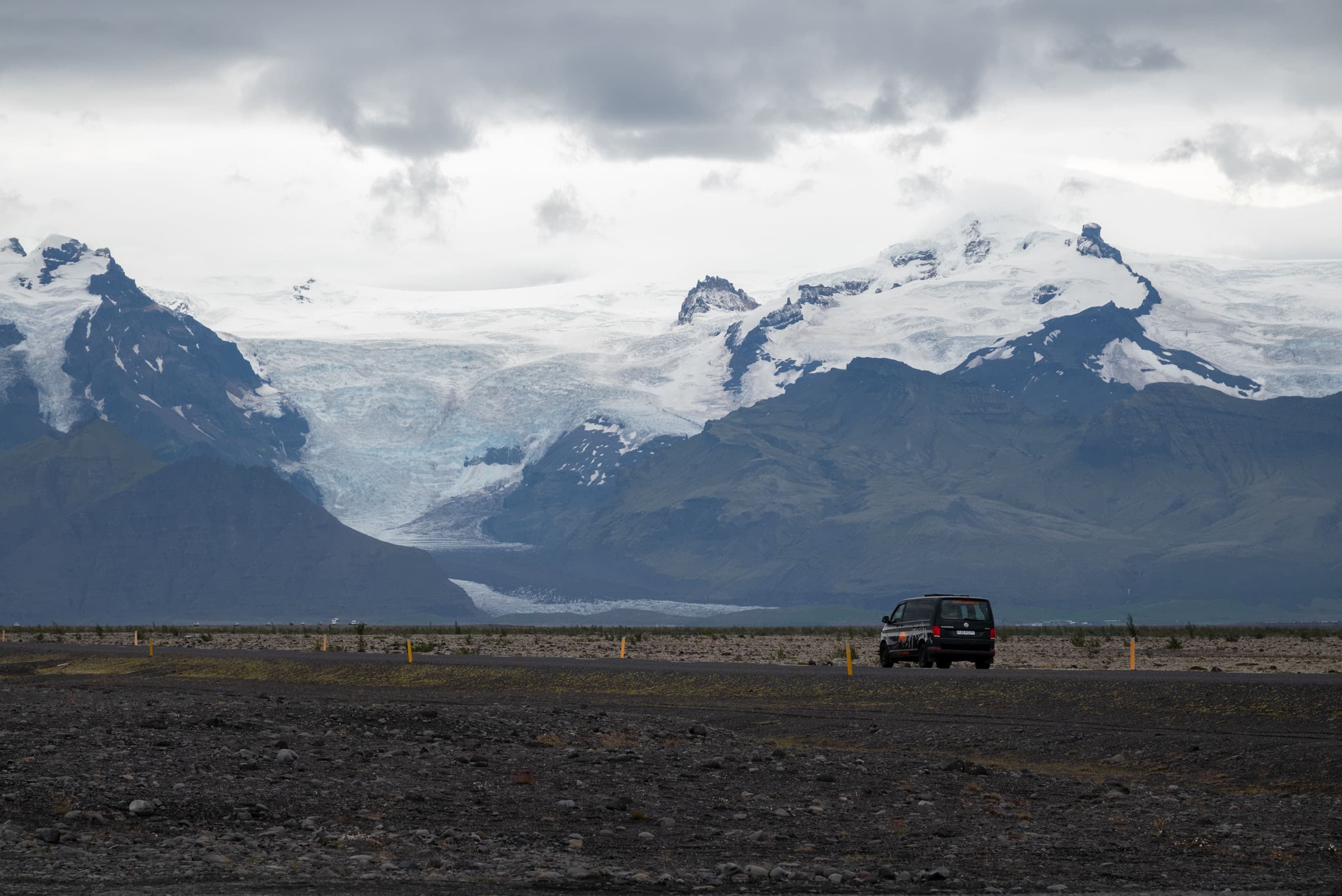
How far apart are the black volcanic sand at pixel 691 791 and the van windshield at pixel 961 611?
365 inches

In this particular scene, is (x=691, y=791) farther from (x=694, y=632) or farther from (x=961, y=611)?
(x=694, y=632)

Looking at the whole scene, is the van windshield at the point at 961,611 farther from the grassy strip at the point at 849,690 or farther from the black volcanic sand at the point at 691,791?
the black volcanic sand at the point at 691,791

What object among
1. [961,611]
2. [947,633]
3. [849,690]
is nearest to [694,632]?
[961,611]

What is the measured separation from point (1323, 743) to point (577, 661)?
1217 inches

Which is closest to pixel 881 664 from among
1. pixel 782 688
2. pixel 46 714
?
pixel 782 688

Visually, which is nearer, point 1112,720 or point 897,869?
point 897,869

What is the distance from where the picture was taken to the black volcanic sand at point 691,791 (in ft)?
65.7

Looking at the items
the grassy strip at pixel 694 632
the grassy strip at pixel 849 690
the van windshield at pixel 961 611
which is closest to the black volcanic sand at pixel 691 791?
the grassy strip at pixel 849 690

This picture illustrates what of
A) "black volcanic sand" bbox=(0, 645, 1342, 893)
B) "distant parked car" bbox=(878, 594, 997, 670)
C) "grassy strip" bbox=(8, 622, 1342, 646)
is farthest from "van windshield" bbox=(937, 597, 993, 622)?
"grassy strip" bbox=(8, 622, 1342, 646)

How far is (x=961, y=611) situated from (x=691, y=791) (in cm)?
2572

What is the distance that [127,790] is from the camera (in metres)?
22.9

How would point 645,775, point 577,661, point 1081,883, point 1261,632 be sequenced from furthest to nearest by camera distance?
1. point 1261,632
2. point 577,661
3. point 645,775
4. point 1081,883

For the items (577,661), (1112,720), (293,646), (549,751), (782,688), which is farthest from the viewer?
(293,646)

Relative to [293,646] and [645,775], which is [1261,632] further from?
[645,775]
